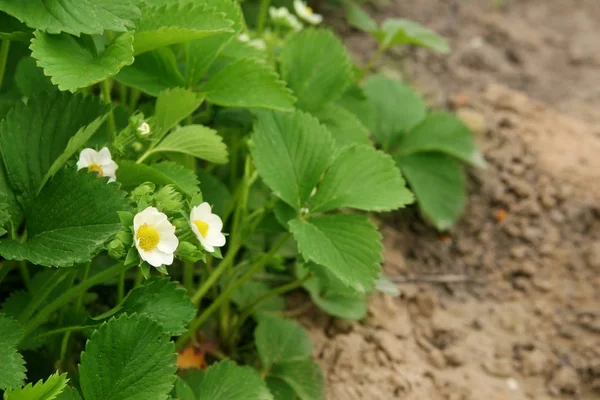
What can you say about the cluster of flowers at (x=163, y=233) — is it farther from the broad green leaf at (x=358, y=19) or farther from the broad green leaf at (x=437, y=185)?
the broad green leaf at (x=358, y=19)

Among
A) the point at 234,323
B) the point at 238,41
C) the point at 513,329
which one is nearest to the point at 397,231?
the point at 513,329

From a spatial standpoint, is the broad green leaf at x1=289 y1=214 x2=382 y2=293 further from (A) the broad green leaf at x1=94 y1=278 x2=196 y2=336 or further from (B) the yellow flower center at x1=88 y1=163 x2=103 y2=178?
(B) the yellow flower center at x1=88 y1=163 x2=103 y2=178

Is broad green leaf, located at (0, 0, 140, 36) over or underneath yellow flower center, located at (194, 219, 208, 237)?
over

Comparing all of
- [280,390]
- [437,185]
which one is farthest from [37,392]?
[437,185]

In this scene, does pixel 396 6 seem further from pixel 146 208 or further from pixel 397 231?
pixel 146 208

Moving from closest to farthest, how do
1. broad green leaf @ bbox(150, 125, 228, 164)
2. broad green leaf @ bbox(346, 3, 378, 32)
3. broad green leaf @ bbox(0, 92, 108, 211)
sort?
broad green leaf @ bbox(0, 92, 108, 211), broad green leaf @ bbox(150, 125, 228, 164), broad green leaf @ bbox(346, 3, 378, 32)

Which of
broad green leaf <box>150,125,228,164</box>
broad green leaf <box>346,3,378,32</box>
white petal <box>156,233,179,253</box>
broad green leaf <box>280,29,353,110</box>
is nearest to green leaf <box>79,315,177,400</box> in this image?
white petal <box>156,233,179,253</box>
